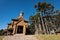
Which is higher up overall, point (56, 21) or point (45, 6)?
point (45, 6)

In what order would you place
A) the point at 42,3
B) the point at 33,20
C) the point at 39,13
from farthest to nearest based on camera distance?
the point at 33,20
the point at 39,13
the point at 42,3

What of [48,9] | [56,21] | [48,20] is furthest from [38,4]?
[56,21]

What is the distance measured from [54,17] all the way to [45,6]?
8598 mm

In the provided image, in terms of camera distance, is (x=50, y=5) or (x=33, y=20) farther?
(x=33, y=20)

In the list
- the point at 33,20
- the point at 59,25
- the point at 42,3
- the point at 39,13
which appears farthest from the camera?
the point at 59,25

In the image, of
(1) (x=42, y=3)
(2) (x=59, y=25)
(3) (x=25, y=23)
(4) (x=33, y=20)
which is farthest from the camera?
(2) (x=59, y=25)

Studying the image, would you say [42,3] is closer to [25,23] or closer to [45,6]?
[45,6]

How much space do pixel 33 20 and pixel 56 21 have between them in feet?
38.5

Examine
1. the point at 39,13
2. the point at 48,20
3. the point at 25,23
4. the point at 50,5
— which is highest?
the point at 50,5

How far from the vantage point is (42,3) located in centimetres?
4494

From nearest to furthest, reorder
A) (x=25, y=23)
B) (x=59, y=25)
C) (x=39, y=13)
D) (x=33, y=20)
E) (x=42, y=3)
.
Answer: (x=25, y=23)
(x=42, y=3)
(x=39, y=13)
(x=33, y=20)
(x=59, y=25)

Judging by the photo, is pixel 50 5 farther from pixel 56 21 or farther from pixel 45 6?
pixel 56 21

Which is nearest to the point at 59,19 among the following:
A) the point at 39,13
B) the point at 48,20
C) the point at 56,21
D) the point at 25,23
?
the point at 56,21

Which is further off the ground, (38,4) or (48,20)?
(38,4)
